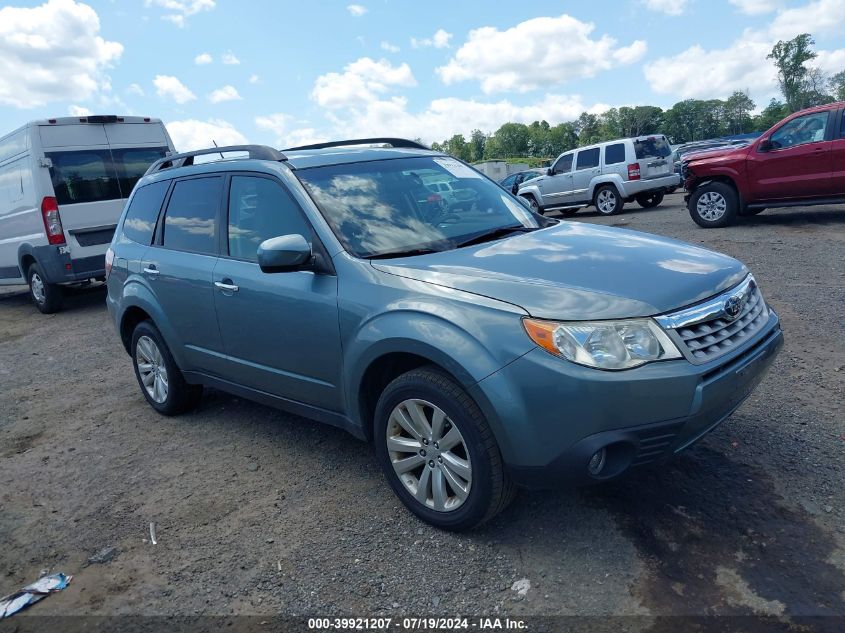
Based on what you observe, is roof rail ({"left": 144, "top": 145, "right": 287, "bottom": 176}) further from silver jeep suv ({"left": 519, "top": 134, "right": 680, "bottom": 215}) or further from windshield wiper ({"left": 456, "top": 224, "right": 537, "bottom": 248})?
silver jeep suv ({"left": 519, "top": 134, "right": 680, "bottom": 215})

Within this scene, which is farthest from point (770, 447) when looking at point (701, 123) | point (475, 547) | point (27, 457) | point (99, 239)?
point (701, 123)

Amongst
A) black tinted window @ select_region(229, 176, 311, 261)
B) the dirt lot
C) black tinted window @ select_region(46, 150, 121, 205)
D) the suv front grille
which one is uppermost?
black tinted window @ select_region(46, 150, 121, 205)

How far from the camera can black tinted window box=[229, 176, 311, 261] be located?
3.59 m

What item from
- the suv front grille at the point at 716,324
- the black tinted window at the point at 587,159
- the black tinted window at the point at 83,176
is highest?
the black tinted window at the point at 83,176

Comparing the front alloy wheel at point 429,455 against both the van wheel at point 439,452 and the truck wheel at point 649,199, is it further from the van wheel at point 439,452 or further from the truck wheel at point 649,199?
the truck wheel at point 649,199

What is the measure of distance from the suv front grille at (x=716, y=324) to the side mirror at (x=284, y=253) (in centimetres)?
172

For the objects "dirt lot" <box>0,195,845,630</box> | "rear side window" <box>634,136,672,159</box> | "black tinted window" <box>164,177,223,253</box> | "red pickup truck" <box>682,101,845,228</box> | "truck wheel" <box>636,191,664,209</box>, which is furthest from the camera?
"truck wheel" <box>636,191,664,209</box>

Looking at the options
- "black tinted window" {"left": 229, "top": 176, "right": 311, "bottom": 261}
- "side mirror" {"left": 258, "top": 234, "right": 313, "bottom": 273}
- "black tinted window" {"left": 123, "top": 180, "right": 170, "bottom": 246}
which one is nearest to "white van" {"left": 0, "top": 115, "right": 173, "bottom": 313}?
"black tinted window" {"left": 123, "top": 180, "right": 170, "bottom": 246}

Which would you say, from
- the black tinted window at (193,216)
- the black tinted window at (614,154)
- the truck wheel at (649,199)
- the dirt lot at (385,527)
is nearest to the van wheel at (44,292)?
the dirt lot at (385,527)

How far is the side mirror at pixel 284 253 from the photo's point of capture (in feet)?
10.4

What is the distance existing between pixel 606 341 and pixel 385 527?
1447 mm

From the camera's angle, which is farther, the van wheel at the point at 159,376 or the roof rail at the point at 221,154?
the van wheel at the point at 159,376

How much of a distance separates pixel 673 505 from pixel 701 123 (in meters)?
146

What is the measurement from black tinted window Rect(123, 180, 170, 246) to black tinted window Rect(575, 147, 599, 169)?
13.2 metres
